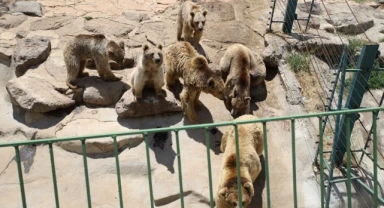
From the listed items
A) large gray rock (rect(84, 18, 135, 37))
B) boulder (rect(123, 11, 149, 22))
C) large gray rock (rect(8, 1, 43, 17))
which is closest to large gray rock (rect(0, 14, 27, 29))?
large gray rock (rect(8, 1, 43, 17))

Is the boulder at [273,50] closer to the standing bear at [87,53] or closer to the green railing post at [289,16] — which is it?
the green railing post at [289,16]

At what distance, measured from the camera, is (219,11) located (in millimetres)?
10711

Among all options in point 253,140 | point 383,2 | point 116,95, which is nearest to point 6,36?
point 116,95

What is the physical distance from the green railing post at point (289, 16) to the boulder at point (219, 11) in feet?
Result: 4.07

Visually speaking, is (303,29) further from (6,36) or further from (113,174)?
(6,36)

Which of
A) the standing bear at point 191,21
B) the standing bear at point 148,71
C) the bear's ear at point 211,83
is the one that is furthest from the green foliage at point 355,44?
the standing bear at point 148,71

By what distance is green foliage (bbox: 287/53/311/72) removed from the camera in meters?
8.95

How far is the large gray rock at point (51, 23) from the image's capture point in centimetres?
999

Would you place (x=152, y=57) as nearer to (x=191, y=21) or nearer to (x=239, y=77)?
(x=239, y=77)

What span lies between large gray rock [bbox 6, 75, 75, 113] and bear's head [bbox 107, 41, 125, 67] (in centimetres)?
104

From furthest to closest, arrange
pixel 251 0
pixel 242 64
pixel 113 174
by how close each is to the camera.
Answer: pixel 251 0 → pixel 242 64 → pixel 113 174

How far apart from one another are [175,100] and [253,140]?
172cm

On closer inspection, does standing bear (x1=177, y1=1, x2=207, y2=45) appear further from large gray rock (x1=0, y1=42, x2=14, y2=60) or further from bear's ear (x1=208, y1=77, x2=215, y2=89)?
large gray rock (x1=0, y1=42, x2=14, y2=60)

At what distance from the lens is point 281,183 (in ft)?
23.9
